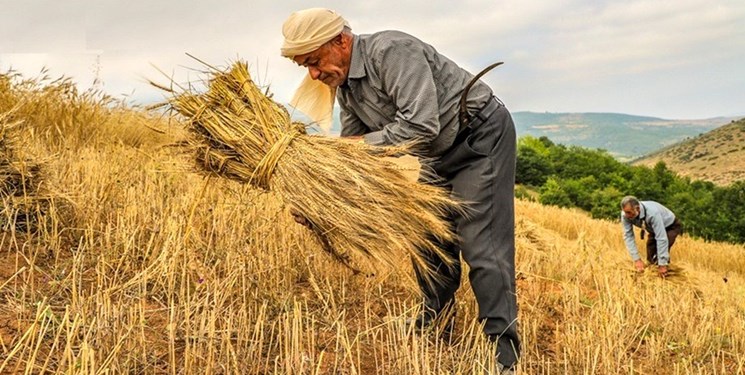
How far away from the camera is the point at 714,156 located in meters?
78.2

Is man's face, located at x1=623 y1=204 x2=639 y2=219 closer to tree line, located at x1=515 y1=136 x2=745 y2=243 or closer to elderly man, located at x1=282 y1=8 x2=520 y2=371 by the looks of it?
elderly man, located at x1=282 y1=8 x2=520 y2=371

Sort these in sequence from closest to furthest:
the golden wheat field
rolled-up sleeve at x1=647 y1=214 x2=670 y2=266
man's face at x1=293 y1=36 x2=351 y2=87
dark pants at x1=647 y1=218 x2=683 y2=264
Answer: the golden wheat field < man's face at x1=293 y1=36 x2=351 y2=87 < rolled-up sleeve at x1=647 y1=214 x2=670 y2=266 < dark pants at x1=647 y1=218 x2=683 y2=264

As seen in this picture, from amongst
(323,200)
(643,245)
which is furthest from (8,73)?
(643,245)

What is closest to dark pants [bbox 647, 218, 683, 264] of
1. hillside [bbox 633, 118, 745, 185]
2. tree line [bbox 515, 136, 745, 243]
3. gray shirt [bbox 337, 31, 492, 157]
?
gray shirt [bbox 337, 31, 492, 157]

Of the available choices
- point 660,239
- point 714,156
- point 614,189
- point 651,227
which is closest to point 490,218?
point 660,239

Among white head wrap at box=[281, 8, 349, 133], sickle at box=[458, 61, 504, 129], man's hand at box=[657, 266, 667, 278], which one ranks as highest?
white head wrap at box=[281, 8, 349, 133]

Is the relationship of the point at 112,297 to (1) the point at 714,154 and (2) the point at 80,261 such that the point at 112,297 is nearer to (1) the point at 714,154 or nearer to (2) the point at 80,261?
(2) the point at 80,261

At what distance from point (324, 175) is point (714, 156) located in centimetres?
8617

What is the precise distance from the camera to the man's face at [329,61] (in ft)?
9.08

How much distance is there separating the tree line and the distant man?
18452 millimetres

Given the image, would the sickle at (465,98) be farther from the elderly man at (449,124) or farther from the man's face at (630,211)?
the man's face at (630,211)

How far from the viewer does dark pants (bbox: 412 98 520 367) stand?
2826 millimetres

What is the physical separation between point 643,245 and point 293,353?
14.2m

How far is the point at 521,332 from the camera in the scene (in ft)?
10.9
